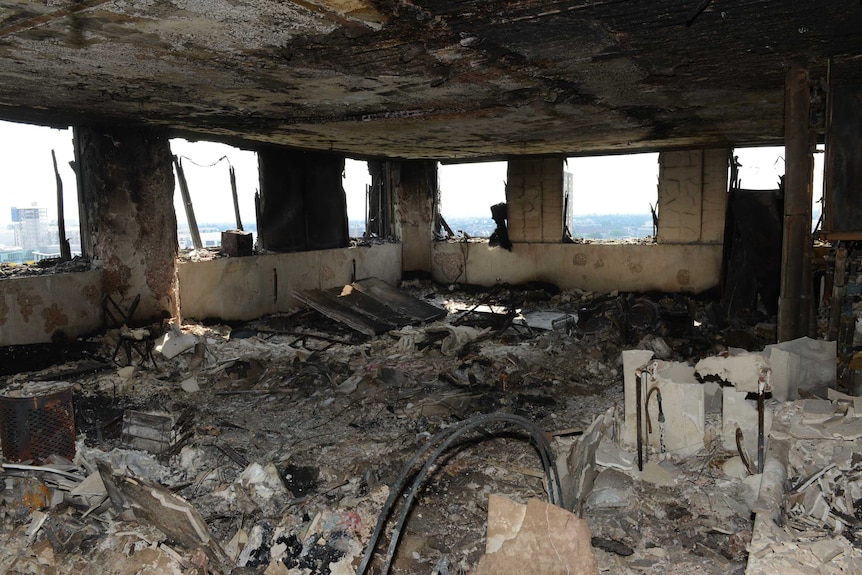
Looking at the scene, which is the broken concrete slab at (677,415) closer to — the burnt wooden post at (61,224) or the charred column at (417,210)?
the burnt wooden post at (61,224)

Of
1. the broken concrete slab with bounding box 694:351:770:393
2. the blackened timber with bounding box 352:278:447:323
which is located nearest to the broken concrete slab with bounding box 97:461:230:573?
the broken concrete slab with bounding box 694:351:770:393

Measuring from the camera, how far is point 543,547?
2312 millimetres

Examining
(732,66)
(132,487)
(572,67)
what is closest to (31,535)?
(132,487)

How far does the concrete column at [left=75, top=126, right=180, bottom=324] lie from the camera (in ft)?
23.2

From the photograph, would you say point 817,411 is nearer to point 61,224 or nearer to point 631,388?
point 631,388

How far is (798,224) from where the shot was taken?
4.72 meters

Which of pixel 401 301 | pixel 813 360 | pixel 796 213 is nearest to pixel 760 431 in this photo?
pixel 813 360

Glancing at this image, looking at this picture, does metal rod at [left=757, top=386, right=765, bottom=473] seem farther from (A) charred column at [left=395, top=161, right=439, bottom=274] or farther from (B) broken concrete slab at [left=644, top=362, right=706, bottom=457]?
(A) charred column at [left=395, top=161, right=439, bottom=274]

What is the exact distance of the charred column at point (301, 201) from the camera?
9.77 metres

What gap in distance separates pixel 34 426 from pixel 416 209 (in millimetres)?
9440

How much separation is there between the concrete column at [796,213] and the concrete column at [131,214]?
7.16 m

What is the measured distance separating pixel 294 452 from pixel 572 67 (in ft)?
12.4

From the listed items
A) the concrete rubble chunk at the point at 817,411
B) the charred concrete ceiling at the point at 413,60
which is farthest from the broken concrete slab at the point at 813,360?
the charred concrete ceiling at the point at 413,60

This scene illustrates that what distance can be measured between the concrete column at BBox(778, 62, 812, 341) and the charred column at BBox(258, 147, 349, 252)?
7.54 m
